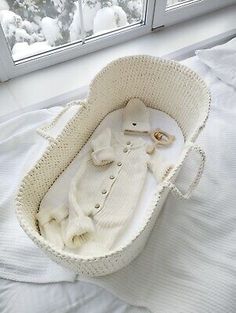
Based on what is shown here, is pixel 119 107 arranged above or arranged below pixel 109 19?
below

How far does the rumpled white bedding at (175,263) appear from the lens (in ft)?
2.09

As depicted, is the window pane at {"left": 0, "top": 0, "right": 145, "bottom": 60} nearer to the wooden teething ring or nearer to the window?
the window

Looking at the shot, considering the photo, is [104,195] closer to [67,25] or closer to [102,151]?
[102,151]

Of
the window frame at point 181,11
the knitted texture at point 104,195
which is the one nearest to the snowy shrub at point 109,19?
the window frame at point 181,11

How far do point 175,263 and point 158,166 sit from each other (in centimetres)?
27

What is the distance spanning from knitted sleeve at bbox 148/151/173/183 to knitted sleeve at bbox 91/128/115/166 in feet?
0.38

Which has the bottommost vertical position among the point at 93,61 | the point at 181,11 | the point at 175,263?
the point at 175,263

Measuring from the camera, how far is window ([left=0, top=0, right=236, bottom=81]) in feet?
3.28

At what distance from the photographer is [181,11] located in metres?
1.26

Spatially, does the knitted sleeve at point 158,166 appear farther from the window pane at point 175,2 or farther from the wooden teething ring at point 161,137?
the window pane at point 175,2

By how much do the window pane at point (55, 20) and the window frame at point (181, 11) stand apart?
76 mm

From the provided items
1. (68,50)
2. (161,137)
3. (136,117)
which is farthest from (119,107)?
(68,50)

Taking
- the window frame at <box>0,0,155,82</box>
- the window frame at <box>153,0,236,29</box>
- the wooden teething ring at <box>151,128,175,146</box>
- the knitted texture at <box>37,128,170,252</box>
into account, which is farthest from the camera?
the window frame at <box>153,0,236,29</box>

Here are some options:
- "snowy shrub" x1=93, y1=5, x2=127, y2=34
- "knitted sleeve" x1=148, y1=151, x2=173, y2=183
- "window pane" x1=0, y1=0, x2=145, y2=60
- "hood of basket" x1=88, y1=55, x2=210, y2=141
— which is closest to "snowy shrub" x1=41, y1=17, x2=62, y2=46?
"window pane" x1=0, y1=0, x2=145, y2=60
